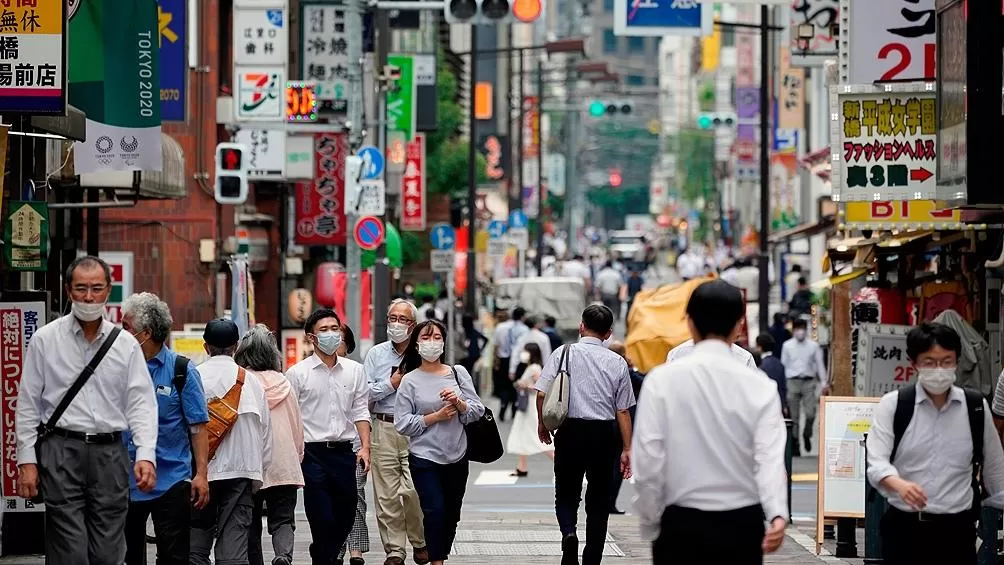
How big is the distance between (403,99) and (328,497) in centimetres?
2696

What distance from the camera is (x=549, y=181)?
356 feet

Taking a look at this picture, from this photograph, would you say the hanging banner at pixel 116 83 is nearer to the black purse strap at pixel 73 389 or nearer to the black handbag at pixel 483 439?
the black handbag at pixel 483 439

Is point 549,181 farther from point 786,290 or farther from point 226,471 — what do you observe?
point 226,471

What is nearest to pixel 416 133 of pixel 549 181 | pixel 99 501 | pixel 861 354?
pixel 861 354

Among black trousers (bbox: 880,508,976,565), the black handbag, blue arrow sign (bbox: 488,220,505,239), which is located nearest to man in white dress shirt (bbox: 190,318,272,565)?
the black handbag

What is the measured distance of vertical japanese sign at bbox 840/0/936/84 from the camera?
1606 centimetres

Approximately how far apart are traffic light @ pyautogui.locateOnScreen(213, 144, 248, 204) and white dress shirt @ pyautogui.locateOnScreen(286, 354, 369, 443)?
11697 millimetres

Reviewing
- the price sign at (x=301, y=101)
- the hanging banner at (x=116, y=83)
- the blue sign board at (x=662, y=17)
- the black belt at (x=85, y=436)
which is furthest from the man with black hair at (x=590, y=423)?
the price sign at (x=301, y=101)

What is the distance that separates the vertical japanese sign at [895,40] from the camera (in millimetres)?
16062

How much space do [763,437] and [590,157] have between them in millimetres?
151729

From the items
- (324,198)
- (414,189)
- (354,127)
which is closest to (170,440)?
(354,127)

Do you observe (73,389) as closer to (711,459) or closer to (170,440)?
(170,440)

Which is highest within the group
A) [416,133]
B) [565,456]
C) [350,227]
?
[416,133]

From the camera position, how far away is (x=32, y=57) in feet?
37.0
